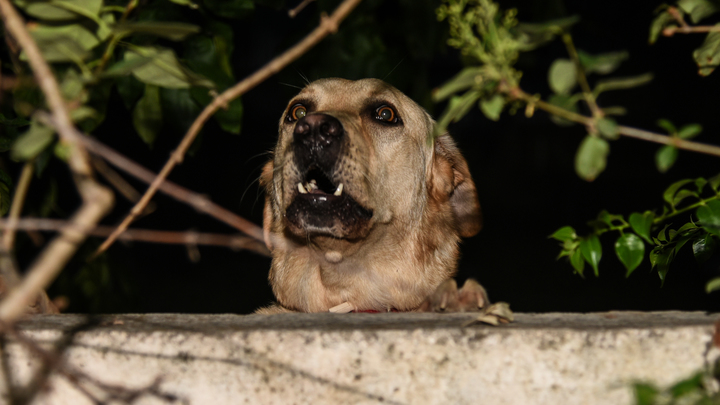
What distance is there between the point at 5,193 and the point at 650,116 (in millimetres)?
12234

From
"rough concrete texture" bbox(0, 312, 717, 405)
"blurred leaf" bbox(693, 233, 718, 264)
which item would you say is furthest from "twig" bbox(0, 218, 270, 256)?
"blurred leaf" bbox(693, 233, 718, 264)

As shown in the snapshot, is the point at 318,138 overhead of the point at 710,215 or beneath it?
overhead

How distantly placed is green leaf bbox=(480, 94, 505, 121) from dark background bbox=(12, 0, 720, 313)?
1.03 meters

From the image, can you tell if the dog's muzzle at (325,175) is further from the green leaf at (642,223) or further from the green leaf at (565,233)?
the green leaf at (642,223)

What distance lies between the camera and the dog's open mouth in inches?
104

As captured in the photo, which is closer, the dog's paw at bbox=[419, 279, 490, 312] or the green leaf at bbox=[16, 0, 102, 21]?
the green leaf at bbox=[16, 0, 102, 21]

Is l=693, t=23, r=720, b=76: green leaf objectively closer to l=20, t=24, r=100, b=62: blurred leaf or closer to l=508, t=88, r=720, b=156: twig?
l=508, t=88, r=720, b=156: twig

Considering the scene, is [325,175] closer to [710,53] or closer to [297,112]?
[297,112]

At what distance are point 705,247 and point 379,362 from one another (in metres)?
0.95

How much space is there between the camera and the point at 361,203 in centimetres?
271

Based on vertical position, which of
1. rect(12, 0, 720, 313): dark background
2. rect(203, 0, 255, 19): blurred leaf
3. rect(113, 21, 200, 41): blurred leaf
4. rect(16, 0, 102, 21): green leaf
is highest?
rect(203, 0, 255, 19): blurred leaf

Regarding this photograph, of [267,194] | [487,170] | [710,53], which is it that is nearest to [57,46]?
[710,53]

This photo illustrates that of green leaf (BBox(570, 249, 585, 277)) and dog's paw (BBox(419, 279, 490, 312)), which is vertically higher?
green leaf (BBox(570, 249, 585, 277))

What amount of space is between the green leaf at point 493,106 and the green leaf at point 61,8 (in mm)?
777
